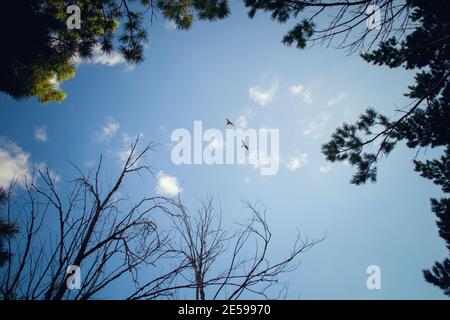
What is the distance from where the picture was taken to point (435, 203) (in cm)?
633

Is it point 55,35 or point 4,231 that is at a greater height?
point 55,35

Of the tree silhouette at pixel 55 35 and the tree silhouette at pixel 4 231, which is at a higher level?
the tree silhouette at pixel 55 35

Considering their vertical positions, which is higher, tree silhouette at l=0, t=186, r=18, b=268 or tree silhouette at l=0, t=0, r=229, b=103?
tree silhouette at l=0, t=0, r=229, b=103

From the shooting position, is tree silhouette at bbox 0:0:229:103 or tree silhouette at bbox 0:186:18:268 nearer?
tree silhouette at bbox 0:186:18:268

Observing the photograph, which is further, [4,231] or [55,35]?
[55,35]

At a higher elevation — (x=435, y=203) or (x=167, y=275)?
(x=435, y=203)

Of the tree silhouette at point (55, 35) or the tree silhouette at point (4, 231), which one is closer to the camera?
the tree silhouette at point (4, 231)

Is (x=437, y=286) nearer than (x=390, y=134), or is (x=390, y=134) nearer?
(x=390, y=134)

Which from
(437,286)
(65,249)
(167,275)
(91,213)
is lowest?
(437,286)

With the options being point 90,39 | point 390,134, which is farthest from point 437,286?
point 90,39
